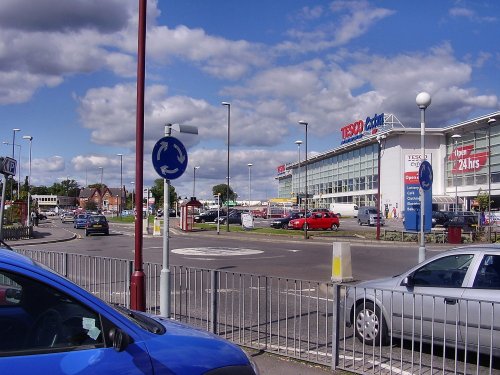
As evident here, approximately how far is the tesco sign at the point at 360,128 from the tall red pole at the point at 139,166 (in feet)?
245

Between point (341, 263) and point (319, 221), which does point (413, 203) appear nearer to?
point (341, 263)

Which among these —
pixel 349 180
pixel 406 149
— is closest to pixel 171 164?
pixel 406 149

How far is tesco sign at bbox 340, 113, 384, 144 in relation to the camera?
81.8 metres

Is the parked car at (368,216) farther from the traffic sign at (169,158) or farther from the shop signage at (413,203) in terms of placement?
the traffic sign at (169,158)

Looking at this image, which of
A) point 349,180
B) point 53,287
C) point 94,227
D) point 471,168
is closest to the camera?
point 53,287

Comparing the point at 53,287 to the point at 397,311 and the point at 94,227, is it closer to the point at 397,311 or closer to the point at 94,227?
the point at 397,311

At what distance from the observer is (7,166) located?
852 cm

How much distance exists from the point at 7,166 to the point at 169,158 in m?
2.46

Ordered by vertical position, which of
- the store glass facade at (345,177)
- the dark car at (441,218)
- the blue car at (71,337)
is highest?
the store glass facade at (345,177)

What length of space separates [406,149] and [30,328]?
81720 millimetres

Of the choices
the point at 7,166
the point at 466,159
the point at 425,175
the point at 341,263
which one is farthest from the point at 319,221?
the point at 7,166

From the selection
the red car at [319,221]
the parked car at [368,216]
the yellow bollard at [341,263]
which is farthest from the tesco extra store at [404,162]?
the yellow bollard at [341,263]

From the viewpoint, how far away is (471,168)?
7244 centimetres

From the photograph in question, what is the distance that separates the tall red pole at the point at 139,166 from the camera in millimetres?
8086
